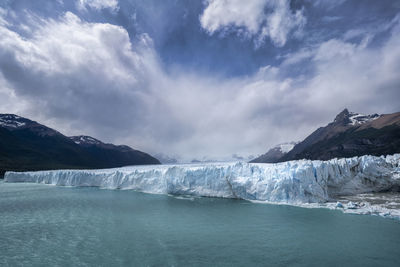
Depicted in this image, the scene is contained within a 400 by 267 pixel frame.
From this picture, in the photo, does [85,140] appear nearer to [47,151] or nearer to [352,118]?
[47,151]

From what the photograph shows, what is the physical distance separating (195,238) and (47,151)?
10309 centimetres

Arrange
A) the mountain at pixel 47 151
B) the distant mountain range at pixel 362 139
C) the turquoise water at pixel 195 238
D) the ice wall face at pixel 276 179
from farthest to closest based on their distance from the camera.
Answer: the mountain at pixel 47 151 < the distant mountain range at pixel 362 139 < the ice wall face at pixel 276 179 < the turquoise water at pixel 195 238

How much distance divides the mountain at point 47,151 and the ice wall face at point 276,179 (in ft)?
196

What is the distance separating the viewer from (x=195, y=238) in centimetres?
994

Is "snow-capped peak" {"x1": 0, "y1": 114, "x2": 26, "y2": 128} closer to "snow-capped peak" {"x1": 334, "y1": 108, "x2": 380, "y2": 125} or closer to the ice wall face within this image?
the ice wall face

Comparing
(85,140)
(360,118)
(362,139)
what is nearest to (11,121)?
(85,140)

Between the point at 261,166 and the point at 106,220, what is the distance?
47.6ft

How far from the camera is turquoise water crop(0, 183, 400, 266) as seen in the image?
7816 millimetres

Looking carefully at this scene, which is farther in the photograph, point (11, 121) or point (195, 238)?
point (11, 121)

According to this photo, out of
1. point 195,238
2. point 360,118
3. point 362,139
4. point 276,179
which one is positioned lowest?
point 195,238

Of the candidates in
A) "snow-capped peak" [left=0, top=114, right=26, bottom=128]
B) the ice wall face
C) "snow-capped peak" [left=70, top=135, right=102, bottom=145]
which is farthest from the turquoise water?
"snow-capped peak" [left=70, top=135, right=102, bottom=145]

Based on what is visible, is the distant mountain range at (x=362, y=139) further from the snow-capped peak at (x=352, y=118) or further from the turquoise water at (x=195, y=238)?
the turquoise water at (x=195, y=238)

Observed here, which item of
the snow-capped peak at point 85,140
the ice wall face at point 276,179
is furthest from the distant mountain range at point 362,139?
the snow-capped peak at point 85,140

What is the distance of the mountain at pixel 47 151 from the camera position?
7238 cm
